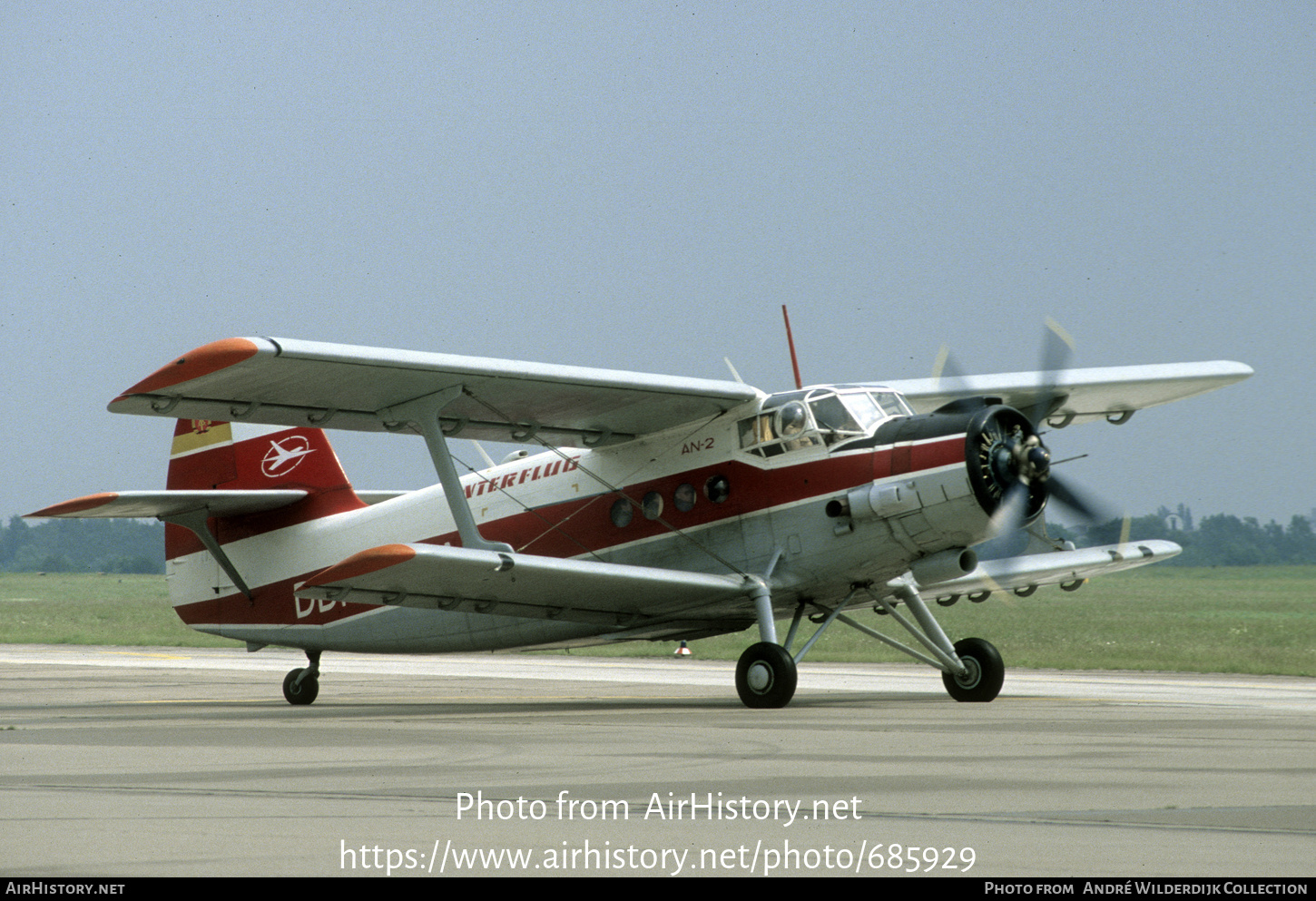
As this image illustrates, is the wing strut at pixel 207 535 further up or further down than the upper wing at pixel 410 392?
further down

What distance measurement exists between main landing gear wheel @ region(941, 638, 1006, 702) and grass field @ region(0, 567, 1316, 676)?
813mm

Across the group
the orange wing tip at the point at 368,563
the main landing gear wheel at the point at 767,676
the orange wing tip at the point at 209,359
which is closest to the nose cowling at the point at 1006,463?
the main landing gear wheel at the point at 767,676

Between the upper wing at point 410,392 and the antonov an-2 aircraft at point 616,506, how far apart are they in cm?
3

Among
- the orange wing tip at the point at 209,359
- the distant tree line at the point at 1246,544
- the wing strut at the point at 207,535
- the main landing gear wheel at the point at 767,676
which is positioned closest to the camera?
the orange wing tip at the point at 209,359

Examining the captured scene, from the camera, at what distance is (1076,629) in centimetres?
4122

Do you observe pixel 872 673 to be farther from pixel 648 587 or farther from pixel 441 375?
pixel 441 375

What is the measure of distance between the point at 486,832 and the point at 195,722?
878 centimetres

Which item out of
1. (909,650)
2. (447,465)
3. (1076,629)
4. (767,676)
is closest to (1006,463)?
(909,650)

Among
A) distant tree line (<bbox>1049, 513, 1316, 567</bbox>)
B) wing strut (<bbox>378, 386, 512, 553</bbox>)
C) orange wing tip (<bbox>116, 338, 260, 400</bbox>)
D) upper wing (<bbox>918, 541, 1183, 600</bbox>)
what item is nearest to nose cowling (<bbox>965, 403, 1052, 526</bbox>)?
upper wing (<bbox>918, 541, 1183, 600</bbox>)

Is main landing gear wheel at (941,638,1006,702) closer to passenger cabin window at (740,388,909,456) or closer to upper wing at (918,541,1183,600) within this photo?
upper wing at (918,541,1183,600)

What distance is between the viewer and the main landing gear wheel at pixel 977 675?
1631cm

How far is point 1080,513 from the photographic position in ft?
51.9

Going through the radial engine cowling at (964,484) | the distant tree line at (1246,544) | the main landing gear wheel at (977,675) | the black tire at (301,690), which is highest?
the radial engine cowling at (964,484)

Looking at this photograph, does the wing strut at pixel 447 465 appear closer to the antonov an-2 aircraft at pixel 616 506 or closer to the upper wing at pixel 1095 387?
the antonov an-2 aircraft at pixel 616 506
